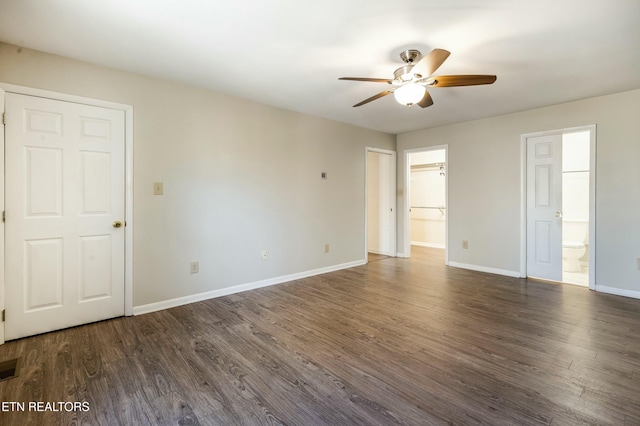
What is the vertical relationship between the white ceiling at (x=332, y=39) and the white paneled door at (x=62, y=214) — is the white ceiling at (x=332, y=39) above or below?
above

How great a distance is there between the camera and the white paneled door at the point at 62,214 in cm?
253

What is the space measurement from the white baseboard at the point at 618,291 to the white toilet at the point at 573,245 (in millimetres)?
1140

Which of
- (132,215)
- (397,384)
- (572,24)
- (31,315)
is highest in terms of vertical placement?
(572,24)

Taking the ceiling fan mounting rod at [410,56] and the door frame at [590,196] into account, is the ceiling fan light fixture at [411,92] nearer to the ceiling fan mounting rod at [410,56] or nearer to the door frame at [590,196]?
the ceiling fan mounting rod at [410,56]

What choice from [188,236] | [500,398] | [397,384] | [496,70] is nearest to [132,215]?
[188,236]

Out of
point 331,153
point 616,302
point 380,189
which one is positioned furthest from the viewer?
point 380,189

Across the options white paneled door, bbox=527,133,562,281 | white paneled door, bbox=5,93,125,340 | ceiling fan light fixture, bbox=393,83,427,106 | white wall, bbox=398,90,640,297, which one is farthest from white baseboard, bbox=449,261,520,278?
white paneled door, bbox=5,93,125,340

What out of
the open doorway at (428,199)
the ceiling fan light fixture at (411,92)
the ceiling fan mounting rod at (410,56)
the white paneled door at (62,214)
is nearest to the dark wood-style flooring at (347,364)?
the white paneled door at (62,214)

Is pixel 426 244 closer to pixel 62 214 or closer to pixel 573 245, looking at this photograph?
pixel 573 245

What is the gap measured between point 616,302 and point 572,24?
3060 mm

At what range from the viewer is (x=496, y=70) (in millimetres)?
2969

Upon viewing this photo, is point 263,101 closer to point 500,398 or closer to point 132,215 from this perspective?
point 132,215

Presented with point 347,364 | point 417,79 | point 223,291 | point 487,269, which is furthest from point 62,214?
point 487,269

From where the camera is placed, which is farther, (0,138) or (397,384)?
(0,138)
